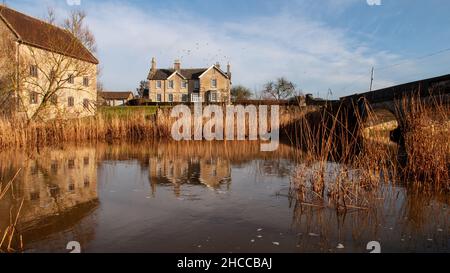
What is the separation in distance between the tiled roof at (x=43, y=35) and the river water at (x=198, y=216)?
1181 cm

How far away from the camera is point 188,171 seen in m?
7.91

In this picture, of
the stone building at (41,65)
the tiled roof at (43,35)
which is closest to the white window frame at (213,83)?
the tiled roof at (43,35)

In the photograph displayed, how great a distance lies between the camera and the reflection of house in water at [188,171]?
22.0 ft

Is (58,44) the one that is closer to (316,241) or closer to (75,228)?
(75,228)

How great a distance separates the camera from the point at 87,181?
267 inches

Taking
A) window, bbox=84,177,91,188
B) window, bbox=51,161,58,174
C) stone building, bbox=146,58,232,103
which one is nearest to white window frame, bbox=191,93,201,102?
stone building, bbox=146,58,232,103

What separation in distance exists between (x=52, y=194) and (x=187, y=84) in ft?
141

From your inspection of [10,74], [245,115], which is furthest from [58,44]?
[245,115]

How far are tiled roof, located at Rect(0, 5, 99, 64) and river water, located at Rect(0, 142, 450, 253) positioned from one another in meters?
11.8

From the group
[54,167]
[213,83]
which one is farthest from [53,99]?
[213,83]

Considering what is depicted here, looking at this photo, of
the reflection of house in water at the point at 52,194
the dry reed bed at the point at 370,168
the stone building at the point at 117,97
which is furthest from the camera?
the stone building at the point at 117,97

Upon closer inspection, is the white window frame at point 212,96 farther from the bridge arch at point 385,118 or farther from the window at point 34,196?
the window at point 34,196

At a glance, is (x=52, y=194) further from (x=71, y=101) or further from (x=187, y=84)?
(x=187, y=84)

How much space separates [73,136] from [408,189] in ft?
41.9
